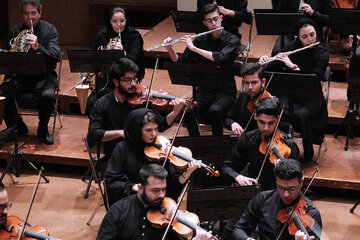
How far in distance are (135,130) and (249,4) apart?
433 cm

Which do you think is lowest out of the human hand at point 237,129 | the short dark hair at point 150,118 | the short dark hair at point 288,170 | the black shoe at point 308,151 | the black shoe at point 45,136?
the black shoe at point 45,136

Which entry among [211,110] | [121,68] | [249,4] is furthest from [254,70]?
[249,4]

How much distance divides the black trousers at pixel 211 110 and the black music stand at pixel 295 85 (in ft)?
2.16

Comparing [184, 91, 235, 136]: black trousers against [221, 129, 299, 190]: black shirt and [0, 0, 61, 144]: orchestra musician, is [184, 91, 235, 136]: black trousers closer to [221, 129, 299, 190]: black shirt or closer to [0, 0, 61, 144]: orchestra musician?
[221, 129, 299, 190]: black shirt

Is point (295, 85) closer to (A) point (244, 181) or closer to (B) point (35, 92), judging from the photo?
(A) point (244, 181)

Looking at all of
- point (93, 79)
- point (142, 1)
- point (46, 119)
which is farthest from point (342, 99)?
point (142, 1)

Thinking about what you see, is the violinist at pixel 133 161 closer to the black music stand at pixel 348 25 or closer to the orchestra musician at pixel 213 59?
the orchestra musician at pixel 213 59

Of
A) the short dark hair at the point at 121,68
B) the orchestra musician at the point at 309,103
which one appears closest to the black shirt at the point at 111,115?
the short dark hair at the point at 121,68

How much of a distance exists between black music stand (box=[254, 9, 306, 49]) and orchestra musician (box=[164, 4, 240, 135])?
1.06ft

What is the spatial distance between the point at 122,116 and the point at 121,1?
394 cm

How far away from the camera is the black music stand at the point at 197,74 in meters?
4.97

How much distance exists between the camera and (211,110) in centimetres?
542

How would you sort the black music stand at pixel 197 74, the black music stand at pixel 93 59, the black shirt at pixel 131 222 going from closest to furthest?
the black shirt at pixel 131 222 < the black music stand at pixel 197 74 < the black music stand at pixel 93 59

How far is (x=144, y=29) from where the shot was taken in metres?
8.23
